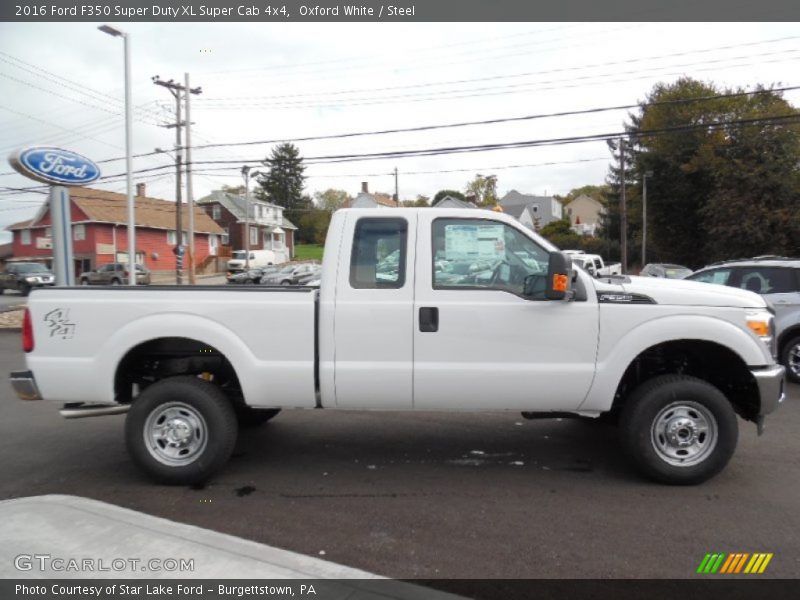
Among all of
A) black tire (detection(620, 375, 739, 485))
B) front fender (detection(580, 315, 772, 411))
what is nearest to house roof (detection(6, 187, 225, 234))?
front fender (detection(580, 315, 772, 411))

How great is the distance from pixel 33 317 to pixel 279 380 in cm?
195

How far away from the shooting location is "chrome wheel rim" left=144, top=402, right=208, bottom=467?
449 cm

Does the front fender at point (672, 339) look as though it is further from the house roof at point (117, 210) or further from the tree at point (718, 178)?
the house roof at point (117, 210)

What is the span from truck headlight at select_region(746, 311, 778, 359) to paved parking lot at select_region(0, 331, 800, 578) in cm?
114

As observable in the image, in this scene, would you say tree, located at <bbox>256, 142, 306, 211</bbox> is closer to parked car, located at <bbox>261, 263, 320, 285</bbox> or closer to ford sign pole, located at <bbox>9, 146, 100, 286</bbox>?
parked car, located at <bbox>261, 263, 320, 285</bbox>

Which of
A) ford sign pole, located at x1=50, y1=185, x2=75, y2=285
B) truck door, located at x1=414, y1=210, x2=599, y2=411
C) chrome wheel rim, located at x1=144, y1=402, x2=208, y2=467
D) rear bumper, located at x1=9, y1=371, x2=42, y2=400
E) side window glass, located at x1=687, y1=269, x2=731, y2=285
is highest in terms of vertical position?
ford sign pole, located at x1=50, y1=185, x2=75, y2=285

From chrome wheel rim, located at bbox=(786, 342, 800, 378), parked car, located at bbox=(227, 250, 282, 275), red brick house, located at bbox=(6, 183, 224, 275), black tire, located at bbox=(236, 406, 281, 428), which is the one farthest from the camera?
parked car, located at bbox=(227, 250, 282, 275)

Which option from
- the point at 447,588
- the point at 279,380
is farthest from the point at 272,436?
the point at 447,588

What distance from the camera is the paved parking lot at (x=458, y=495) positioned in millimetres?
3461

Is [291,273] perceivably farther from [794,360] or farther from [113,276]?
[794,360]

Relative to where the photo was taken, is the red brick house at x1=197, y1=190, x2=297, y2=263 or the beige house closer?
the red brick house at x1=197, y1=190, x2=297, y2=263

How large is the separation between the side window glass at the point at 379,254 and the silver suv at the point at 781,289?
19.8 ft

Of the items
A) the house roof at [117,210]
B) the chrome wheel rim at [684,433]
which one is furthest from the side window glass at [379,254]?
the house roof at [117,210]

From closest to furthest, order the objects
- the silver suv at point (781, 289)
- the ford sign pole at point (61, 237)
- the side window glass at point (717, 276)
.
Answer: the ford sign pole at point (61, 237)
the silver suv at point (781, 289)
the side window glass at point (717, 276)
